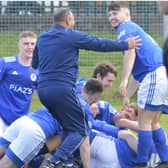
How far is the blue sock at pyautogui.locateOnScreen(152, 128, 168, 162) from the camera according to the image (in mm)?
6504

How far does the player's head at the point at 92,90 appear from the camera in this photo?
6.42 metres

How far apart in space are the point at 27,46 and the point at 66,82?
4.44 ft

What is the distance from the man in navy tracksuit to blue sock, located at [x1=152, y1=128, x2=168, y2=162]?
728 millimetres

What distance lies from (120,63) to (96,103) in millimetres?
7602

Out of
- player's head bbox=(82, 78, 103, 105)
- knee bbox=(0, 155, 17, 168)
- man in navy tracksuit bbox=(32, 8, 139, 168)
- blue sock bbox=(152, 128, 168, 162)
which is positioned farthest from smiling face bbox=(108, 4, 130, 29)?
knee bbox=(0, 155, 17, 168)

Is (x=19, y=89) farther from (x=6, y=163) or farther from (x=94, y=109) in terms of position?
(x=6, y=163)

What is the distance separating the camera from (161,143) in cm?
652

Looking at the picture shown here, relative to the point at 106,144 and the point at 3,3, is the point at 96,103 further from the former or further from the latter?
the point at 3,3

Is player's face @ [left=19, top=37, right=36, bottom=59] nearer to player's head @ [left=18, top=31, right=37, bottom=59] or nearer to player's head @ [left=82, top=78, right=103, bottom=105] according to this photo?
player's head @ [left=18, top=31, right=37, bottom=59]

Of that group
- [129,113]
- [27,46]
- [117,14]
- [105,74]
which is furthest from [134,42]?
[27,46]

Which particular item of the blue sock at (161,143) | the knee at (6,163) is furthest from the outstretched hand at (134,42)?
the knee at (6,163)

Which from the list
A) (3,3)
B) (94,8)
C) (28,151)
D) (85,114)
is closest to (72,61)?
(85,114)

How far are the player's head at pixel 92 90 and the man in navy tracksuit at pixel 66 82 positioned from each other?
237 millimetres

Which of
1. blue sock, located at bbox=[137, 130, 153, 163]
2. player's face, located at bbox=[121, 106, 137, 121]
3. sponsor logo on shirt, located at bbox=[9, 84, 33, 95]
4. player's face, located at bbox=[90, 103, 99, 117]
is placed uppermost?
sponsor logo on shirt, located at bbox=[9, 84, 33, 95]
